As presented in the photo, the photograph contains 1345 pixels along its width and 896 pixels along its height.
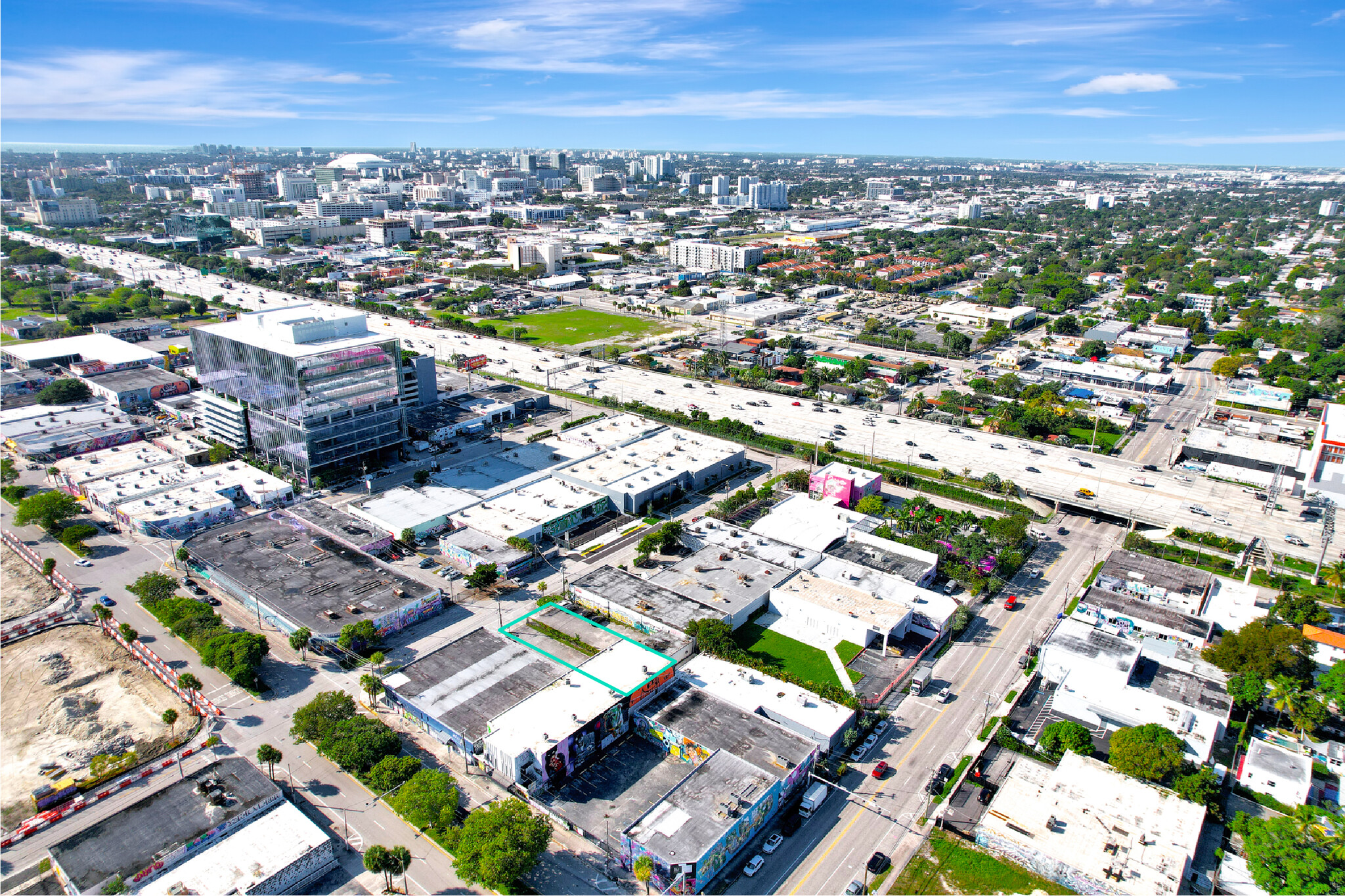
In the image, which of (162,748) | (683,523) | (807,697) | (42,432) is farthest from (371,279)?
(807,697)

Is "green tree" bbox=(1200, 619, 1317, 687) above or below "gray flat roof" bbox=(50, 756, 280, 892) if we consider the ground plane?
above

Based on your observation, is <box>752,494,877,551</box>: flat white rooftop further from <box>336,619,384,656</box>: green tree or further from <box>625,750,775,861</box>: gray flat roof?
<box>336,619,384,656</box>: green tree

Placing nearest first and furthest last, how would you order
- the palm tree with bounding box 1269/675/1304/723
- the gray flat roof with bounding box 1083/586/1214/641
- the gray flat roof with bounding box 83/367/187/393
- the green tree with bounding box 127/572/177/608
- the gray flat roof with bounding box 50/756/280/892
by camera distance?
the gray flat roof with bounding box 50/756/280/892, the palm tree with bounding box 1269/675/1304/723, the gray flat roof with bounding box 1083/586/1214/641, the green tree with bounding box 127/572/177/608, the gray flat roof with bounding box 83/367/187/393

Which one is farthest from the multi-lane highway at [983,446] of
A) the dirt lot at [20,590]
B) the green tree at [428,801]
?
the dirt lot at [20,590]

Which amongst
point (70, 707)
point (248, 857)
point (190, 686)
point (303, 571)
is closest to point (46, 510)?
point (303, 571)

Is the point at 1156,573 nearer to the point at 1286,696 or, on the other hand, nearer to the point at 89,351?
the point at 1286,696

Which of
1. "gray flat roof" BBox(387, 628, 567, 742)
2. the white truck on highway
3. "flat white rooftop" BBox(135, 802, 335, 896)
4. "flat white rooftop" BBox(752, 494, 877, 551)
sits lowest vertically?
the white truck on highway

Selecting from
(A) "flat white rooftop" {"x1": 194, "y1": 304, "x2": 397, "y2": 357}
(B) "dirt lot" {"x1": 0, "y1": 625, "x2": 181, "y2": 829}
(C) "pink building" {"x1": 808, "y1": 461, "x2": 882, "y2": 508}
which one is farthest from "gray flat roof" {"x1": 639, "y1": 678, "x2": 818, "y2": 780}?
(A) "flat white rooftop" {"x1": 194, "y1": 304, "x2": 397, "y2": 357}

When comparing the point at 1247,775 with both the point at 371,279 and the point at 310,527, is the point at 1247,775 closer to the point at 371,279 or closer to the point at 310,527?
the point at 310,527
